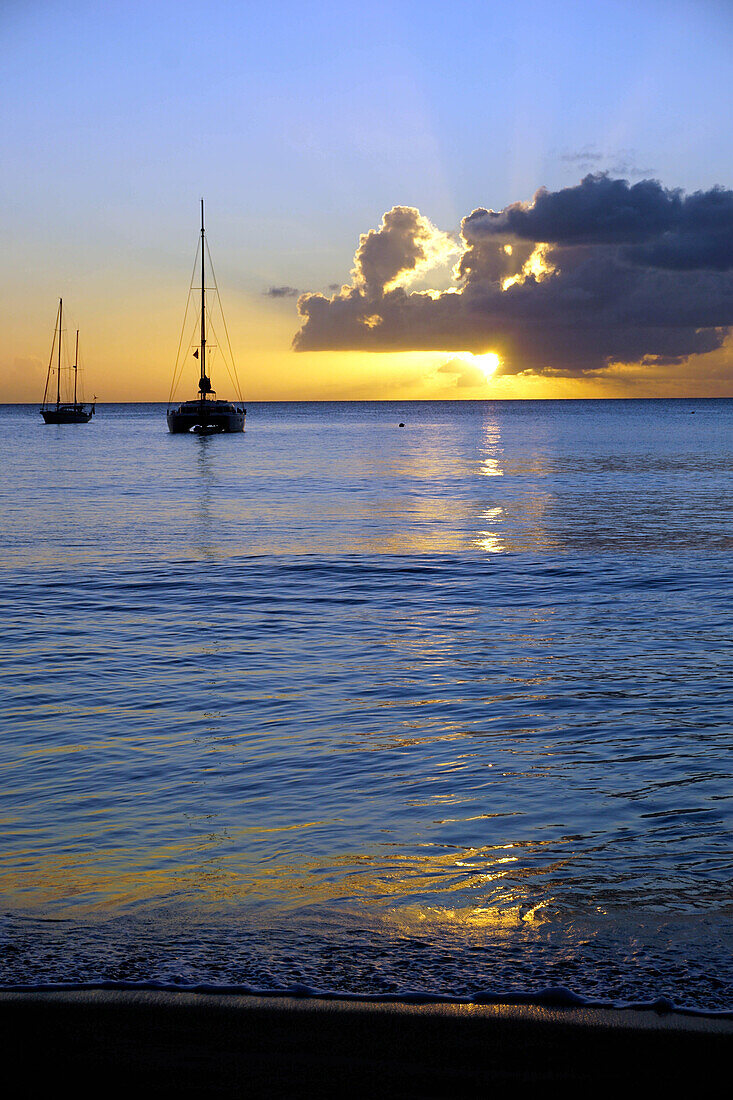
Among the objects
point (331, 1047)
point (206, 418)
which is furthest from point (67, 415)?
point (331, 1047)

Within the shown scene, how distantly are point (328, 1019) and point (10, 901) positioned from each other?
2.52 meters

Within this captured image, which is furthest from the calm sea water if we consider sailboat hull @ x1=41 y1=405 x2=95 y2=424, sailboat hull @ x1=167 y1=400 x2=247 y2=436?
sailboat hull @ x1=41 y1=405 x2=95 y2=424

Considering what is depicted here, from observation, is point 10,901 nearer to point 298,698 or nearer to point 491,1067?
point 491,1067

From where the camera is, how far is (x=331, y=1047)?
3645 mm

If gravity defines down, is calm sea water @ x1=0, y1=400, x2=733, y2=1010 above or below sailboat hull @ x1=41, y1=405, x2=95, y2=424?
below

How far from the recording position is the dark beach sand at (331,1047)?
3473 mm

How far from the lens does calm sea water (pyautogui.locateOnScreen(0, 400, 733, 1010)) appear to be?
4.90 m

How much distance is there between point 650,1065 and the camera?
11.6 feet

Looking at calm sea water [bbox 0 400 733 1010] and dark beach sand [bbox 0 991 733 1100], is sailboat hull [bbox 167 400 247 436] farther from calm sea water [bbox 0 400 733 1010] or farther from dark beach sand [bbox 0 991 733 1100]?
dark beach sand [bbox 0 991 733 1100]

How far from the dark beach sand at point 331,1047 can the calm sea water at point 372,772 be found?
21.1 inches

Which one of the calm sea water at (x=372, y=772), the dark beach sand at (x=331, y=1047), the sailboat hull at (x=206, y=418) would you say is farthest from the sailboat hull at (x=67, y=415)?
the dark beach sand at (x=331, y=1047)

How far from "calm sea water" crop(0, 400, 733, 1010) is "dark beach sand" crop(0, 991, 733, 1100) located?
535mm

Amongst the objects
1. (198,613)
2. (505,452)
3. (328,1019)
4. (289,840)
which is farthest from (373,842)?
(505,452)

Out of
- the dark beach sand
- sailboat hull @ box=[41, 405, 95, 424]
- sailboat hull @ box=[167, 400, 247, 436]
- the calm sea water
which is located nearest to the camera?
the dark beach sand
